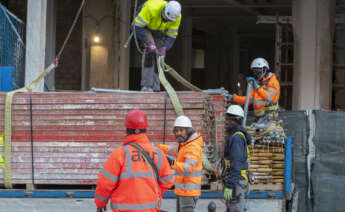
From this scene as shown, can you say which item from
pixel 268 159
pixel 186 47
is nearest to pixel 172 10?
pixel 268 159

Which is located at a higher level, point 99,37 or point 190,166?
point 99,37

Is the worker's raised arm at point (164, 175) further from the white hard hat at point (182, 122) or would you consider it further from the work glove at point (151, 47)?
the work glove at point (151, 47)

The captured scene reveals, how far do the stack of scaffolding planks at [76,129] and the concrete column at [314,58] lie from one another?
706 cm

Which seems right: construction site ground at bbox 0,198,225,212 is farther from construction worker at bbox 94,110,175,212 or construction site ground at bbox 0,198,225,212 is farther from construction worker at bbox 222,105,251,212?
construction worker at bbox 94,110,175,212

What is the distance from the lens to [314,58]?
43.7ft

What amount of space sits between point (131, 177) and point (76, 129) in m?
2.49

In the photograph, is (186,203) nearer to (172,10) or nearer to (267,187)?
(267,187)

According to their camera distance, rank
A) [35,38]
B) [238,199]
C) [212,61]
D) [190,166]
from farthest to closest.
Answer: [212,61] < [35,38] < [238,199] < [190,166]

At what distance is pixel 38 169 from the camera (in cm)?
697

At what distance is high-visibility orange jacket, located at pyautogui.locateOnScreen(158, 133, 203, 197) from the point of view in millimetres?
6270

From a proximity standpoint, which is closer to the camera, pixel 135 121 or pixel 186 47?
pixel 135 121

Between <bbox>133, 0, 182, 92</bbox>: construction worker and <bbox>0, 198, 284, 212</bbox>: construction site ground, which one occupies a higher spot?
<bbox>133, 0, 182, 92</bbox>: construction worker

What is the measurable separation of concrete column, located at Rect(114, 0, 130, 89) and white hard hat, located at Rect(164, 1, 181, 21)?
308 inches

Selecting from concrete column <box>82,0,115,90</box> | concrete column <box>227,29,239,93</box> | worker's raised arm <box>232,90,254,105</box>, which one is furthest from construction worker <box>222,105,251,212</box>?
concrete column <box>227,29,239,93</box>
